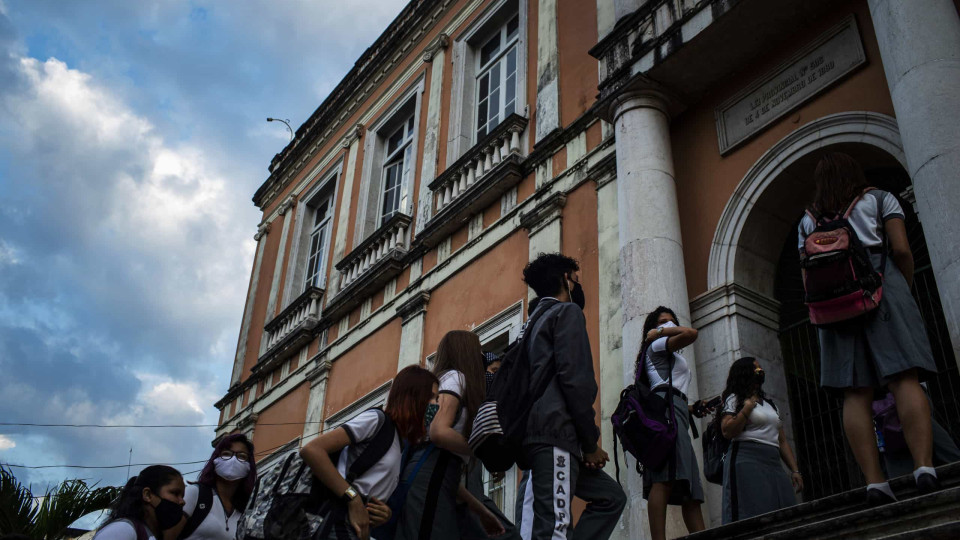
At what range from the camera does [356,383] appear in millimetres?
11992

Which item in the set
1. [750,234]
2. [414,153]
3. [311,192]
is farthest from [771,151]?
[311,192]

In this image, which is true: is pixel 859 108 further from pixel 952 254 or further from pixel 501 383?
pixel 501 383

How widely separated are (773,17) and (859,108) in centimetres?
118

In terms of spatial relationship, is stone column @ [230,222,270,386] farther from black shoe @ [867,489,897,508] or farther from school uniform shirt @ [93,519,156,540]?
black shoe @ [867,489,897,508]

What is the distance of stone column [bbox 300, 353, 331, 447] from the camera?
12.6m

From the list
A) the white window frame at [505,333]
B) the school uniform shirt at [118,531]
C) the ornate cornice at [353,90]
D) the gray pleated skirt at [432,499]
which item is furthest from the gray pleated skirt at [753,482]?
the ornate cornice at [353,90]

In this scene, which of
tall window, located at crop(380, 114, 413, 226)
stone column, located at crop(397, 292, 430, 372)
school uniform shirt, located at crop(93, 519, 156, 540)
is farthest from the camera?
tall window, located at crop(380, 114, 413, 226)

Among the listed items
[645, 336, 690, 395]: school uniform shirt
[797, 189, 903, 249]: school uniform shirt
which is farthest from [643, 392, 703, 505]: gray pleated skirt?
[797, 189, 903, 249]: school uniform shirt

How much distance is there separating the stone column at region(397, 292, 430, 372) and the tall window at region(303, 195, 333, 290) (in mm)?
3832

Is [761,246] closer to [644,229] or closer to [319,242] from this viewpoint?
[644,229]

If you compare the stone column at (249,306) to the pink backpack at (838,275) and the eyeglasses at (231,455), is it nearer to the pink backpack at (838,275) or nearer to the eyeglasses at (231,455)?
the eyeglasses at (231,455)

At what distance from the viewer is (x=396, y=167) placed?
14.1 m

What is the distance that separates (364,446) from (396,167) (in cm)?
1106

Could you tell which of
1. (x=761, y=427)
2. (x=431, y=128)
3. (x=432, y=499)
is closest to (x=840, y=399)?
(x=761, y=427)
